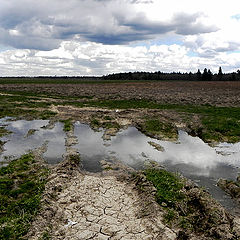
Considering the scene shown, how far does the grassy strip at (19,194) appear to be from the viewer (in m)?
7.76

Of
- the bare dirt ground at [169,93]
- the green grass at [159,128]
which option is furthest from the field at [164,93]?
the green grass at [159,128]

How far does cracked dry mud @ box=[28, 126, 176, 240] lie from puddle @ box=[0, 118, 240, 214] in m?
2.23

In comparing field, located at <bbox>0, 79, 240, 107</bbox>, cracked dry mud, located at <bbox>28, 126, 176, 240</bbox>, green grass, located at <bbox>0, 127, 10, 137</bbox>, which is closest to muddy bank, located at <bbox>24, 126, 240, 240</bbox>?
cracked dry mud, located at <bbox>28, 126, 176, 240</bbox>

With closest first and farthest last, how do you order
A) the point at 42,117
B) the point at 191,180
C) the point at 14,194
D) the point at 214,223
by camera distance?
the point at 214,223, the point at 14,194, the point at 191,180, the point at 42,117

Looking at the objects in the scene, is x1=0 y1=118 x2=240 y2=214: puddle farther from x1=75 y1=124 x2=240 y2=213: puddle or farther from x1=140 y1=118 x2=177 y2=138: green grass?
x1=140 y1=118 x2=177 y2=138: green grass

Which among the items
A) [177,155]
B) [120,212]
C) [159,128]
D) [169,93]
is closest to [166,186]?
[120,212]

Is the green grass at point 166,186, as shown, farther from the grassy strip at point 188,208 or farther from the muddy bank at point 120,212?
the muddy bank at point 120,212

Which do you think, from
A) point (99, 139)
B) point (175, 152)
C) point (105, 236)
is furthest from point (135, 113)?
point (105, 236)

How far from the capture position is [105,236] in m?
7.61

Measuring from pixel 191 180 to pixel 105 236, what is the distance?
5816 millimetres

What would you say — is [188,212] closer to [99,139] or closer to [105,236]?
[105,236]

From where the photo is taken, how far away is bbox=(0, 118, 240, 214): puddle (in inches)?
516

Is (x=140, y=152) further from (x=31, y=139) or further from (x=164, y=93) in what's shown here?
(x=164, y=93)

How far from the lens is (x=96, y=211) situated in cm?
892
